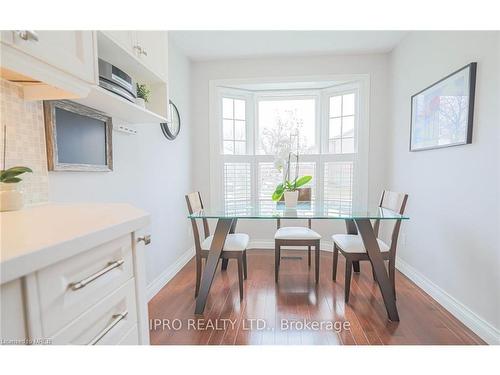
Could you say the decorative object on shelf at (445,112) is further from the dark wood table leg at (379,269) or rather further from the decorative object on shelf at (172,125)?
the decorative object on shelf at (172,125)

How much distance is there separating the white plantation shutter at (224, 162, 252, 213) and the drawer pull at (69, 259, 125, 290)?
2.58 m

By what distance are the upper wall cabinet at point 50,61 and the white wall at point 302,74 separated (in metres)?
2.29

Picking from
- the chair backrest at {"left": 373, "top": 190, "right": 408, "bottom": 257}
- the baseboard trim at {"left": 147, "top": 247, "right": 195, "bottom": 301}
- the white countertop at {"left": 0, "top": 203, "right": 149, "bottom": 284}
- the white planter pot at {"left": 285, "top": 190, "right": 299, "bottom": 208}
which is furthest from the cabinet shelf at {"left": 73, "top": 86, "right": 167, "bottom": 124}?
the chair backrest at {"left": 373, "top": 190, "right": 408, "bottom": 257}

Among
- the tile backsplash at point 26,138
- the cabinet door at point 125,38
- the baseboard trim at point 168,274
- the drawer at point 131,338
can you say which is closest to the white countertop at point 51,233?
the tile backsplash at point 26,138

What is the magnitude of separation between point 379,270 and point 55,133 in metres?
2.21

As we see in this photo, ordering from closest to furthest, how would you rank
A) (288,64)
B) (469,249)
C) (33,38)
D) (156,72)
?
(33,38)
(156,72)
(469,249)
(288,64)

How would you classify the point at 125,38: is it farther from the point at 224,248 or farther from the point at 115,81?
the point at 224,248

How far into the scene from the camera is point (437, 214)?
208 cm

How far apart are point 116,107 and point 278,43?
6.78 feet

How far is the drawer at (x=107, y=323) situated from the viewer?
0.59 metres

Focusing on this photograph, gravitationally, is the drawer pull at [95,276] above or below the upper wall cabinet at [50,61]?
below
